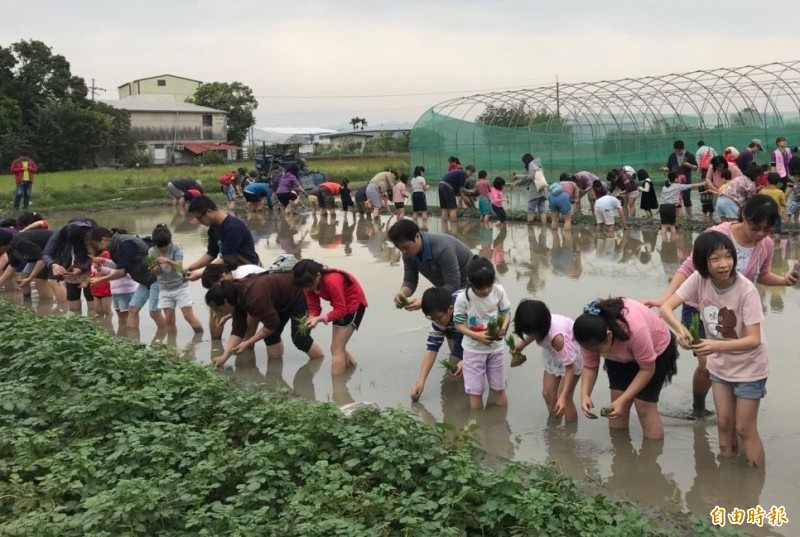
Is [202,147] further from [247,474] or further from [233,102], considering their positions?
[247,474]

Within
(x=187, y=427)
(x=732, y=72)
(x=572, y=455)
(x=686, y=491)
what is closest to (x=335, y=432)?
(x=187, y=427)

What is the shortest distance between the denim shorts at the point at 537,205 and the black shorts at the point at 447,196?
192 centimetres

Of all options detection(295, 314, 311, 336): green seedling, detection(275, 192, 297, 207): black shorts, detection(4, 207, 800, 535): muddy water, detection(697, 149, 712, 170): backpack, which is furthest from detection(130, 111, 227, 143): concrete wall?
detection(295, 314, 311, 336): green seedling

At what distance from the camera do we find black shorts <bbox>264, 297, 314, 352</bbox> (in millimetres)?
8117

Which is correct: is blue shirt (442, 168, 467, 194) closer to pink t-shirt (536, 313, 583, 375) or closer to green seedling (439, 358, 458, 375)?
green seedling (439, 358, 458, 375)

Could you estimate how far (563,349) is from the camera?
5930 millimetres

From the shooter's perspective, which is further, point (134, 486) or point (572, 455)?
point (572, 455)

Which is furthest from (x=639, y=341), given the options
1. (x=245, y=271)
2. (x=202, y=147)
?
(x=202, y=147)

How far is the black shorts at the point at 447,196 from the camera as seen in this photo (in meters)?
19.1

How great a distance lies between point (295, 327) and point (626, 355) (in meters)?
3.73

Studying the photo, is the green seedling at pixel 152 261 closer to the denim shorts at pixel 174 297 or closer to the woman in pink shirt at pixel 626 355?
the denim shorts at pixel 174 297

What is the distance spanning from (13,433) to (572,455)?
3.65m

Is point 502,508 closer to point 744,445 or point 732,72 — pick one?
point 744,445

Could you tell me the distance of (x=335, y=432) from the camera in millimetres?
4918
